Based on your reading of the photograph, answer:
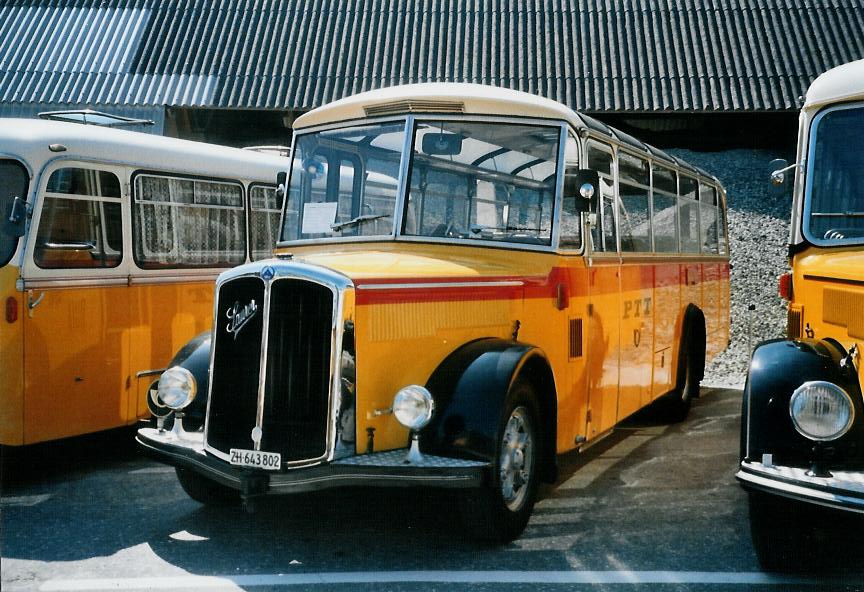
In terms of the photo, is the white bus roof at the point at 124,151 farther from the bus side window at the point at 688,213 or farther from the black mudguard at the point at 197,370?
the bus side window at the point at 688,213

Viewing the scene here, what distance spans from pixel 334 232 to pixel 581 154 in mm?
1629

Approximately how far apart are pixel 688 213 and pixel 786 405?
4.95m

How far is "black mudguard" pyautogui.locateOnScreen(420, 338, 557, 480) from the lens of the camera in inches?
184

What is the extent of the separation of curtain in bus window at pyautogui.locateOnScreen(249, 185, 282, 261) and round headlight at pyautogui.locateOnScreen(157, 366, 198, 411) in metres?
3.43

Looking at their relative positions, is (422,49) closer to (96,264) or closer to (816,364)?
(96,264)

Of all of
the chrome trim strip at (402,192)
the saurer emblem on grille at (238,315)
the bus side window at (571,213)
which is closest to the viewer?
the saurer emblem on grille at (238,315)

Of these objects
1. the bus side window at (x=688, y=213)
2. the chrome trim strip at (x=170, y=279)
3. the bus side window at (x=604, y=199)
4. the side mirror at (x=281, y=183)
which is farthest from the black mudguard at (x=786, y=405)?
the chrome trim strip at (x=170, y=279)

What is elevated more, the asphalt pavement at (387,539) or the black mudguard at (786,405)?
the black mudguard at (786,405)

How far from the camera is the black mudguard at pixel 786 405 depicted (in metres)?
4.18

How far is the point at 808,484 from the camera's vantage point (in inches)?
158

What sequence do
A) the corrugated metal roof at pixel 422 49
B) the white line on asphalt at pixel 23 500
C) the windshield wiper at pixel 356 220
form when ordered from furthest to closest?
1. the corrugated metal roof at pixel 422 49
2. the white line on asphalt at pixel 23 500
3. the windshield wiper at pixel 356 220

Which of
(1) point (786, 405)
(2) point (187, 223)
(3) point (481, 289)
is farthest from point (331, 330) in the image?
(2) point (187, 223)

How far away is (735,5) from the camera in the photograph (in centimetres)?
1772

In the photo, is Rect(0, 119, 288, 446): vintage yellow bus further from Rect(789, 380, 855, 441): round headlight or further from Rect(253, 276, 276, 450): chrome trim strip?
Rect(789, 380, 855, 441): round headlight
